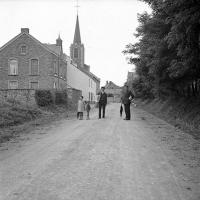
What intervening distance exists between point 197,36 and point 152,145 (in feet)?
15.2

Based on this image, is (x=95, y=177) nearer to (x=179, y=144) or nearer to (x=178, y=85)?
(x=179, y=144)

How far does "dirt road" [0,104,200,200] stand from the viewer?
4863mm

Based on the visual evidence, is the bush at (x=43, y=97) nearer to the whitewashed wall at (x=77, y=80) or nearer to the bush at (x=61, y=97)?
the bush at (x=61, y=97)

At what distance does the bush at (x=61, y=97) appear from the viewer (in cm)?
2801

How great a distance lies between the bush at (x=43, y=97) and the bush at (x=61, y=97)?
7.99 feet

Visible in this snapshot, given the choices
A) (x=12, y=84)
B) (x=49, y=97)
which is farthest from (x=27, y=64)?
(x=49, y=97)

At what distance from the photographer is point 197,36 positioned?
11648 mm

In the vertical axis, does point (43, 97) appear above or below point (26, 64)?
below

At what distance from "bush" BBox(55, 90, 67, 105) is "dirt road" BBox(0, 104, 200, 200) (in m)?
18.2

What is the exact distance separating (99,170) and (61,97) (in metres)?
23.0

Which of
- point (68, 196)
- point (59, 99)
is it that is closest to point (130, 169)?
point (68, 196)

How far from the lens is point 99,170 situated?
20.3 feet

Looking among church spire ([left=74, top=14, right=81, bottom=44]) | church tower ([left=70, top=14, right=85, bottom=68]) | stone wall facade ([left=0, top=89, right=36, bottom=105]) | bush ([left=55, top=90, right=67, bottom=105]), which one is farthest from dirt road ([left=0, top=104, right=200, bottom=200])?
church spire ([left=74, top=14, right=81, bottom=44])

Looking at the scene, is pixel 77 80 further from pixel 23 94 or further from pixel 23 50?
pixel 23 94
